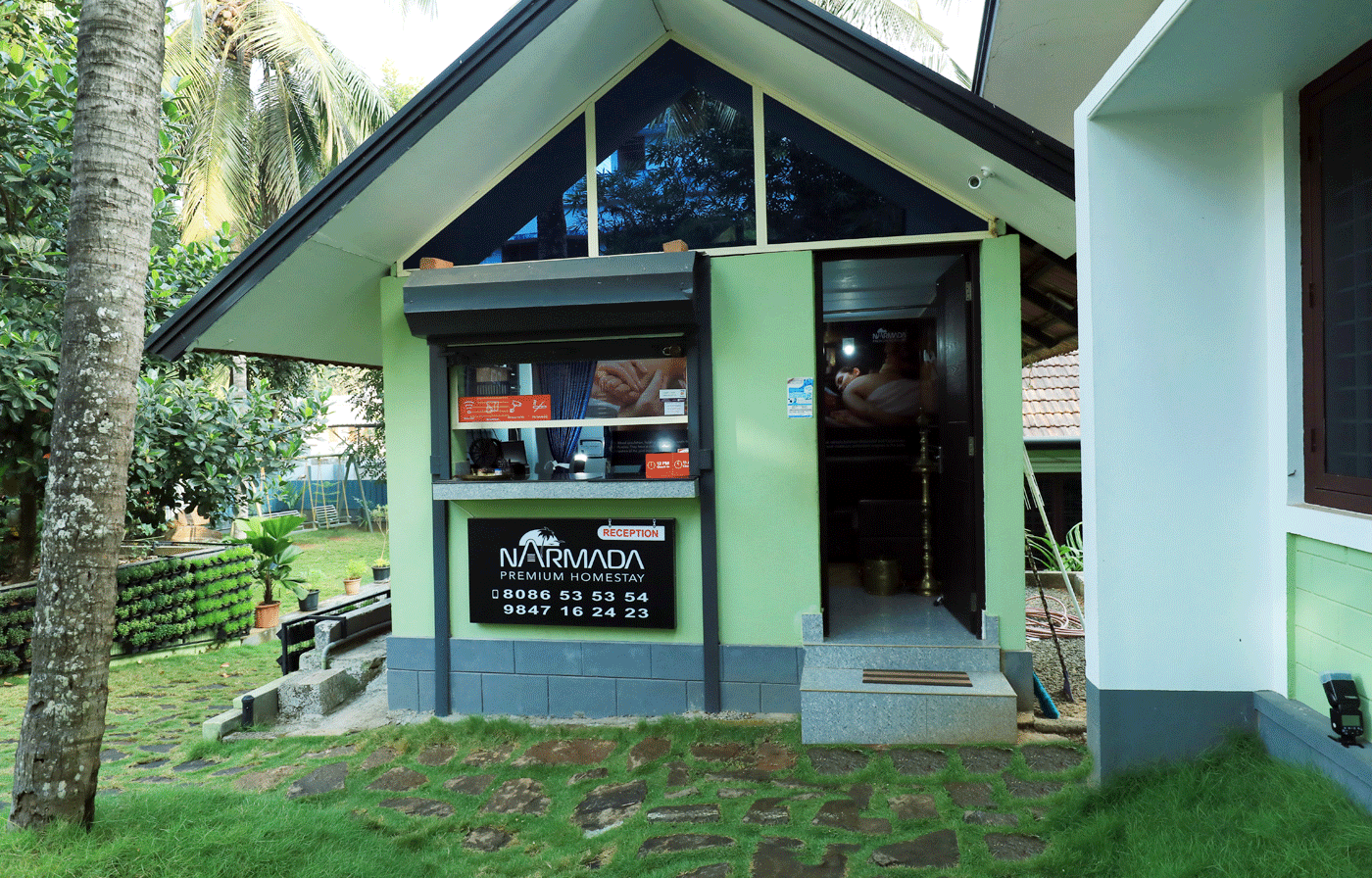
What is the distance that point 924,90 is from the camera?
12.7ft

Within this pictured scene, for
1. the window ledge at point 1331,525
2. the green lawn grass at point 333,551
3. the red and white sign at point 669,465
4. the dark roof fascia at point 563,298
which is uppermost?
the dark roof fascia at point 563,298

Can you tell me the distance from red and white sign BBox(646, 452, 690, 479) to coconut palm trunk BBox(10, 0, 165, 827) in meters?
2.61

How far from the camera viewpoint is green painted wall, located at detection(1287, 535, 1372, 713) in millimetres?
2654

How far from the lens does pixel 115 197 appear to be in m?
3.14

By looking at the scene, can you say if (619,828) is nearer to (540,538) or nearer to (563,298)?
(540,538)

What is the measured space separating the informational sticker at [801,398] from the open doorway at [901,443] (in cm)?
13

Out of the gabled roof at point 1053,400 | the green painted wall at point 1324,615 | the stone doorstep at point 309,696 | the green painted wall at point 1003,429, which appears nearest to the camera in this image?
the green painted wall at point 1324,615

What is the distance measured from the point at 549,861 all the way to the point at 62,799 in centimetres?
188

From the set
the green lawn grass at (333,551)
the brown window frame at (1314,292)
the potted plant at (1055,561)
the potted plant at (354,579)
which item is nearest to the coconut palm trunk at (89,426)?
the brown window frame at (1314,292)

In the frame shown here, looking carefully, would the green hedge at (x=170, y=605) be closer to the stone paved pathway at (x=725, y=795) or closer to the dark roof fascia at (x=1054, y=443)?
the stone paved pathway at (x=725, y=795)

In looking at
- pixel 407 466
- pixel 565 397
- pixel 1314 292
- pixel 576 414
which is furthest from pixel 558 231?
pixel 1314 292

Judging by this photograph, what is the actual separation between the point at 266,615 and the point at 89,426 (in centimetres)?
810

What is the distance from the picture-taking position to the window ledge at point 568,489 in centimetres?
466

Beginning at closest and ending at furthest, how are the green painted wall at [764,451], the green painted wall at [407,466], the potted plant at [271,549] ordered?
1. the green painted wall at [764,451]
2. the green painted wall at [407,466]
3. the potted plant at [271,549]
